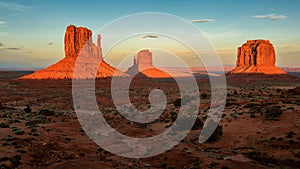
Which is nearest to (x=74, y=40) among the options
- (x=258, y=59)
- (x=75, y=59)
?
(x=75, y=59)

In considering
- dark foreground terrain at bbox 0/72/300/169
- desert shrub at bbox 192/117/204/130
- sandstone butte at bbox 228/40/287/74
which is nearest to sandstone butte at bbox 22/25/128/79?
sandstone butte at bbox 228/40/287/74

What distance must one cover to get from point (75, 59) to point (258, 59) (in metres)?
102

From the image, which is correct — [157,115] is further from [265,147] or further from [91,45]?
[91,45]

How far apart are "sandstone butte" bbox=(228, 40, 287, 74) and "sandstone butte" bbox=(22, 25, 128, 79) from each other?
76.0m

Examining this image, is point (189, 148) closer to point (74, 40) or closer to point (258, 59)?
point (74, 40)

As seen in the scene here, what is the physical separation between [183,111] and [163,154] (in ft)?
55.8

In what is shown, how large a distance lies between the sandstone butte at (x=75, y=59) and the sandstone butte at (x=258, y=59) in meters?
76.0

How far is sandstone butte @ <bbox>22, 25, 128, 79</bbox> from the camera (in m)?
105

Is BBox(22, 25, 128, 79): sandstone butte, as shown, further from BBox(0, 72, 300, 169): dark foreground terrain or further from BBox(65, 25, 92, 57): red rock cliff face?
BBox(0, 72, 300, 169): dark foreground terrain

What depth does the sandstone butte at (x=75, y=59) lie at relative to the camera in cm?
10538

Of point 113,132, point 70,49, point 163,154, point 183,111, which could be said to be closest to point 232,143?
point 163,154

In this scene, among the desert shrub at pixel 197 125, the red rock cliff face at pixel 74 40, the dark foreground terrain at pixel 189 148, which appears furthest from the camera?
the red rock cliff face at pixel 74 40

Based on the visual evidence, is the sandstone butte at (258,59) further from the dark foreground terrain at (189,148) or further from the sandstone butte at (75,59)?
the dark foreground terrain at (189,148)

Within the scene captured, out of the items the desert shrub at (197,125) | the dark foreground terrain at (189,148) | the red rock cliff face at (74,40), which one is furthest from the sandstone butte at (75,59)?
the dark foreground terrain at (189,148)
